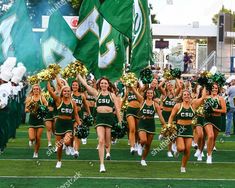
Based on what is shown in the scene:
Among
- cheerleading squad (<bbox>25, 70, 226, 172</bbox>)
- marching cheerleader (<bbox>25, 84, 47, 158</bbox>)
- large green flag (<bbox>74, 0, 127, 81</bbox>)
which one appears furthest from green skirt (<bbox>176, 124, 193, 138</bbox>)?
large green flag (<bbox>74, 0, 127, 81</bbox>)

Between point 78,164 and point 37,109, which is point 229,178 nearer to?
point 78,164

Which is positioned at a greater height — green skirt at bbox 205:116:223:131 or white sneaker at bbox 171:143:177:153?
green skirt at bbox 205:116:223:131

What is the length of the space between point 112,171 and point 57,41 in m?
8.77

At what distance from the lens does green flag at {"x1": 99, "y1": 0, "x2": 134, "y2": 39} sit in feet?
68.1

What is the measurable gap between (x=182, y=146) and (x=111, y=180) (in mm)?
1928

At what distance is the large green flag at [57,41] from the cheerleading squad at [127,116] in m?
3.85

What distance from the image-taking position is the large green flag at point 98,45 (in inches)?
800

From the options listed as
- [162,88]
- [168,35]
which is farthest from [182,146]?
[168,35]

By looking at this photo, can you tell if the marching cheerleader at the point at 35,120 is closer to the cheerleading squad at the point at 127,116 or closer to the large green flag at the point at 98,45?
the cheerleading squad at the point at 127,116

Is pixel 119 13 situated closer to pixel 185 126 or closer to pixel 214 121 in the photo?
pixel 214 121

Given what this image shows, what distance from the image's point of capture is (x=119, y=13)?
2097 cm

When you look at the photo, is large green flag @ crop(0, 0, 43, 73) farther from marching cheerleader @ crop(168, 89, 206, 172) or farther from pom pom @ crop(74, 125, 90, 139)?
marching cheerleader @ crop(168, 89, 206, 172)

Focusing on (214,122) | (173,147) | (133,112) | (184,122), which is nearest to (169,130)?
(184,122)

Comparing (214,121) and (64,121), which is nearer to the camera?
(64,121)
